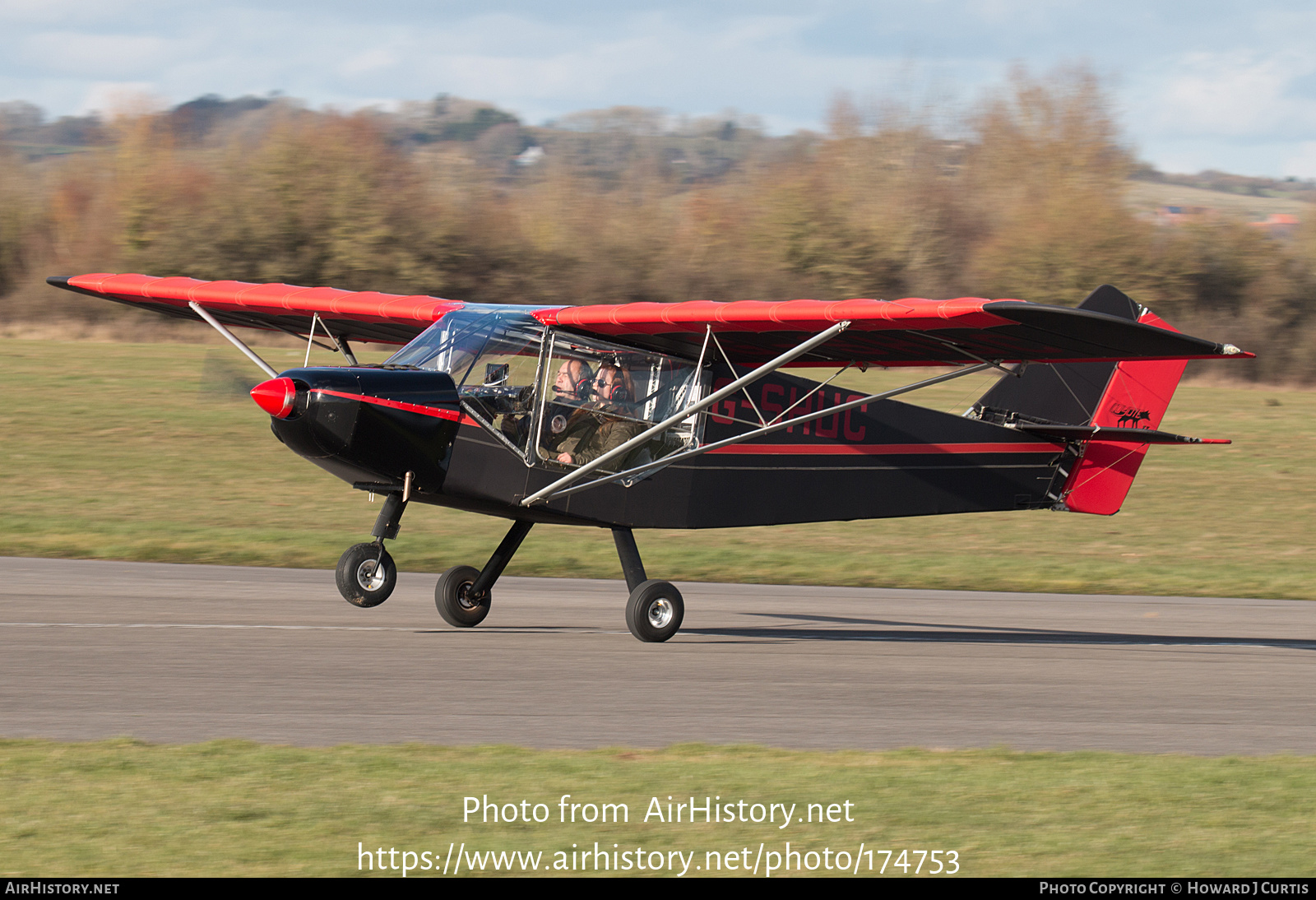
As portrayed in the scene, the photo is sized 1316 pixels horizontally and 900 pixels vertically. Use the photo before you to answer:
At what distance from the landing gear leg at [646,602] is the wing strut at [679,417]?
779 mm

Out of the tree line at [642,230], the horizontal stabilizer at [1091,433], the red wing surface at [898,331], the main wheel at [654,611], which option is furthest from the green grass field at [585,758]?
the tree line at [642,230]

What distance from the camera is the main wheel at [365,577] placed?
9445mm

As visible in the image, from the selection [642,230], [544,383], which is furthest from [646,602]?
[642,230]

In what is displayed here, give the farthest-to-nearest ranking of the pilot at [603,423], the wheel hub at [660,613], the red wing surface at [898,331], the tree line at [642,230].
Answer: the tree line at [642,230] → the wheel hub at [660,613] → the pilot at [603,423] → the red wing surface at [898,331]

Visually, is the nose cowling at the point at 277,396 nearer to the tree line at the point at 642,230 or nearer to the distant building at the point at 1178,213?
the tree line at the point at 642,230

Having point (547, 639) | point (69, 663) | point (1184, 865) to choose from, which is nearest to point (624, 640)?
point (547, 639)

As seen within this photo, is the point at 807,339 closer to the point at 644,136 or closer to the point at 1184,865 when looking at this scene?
the point at 1184,865

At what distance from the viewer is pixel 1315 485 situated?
2434 cm

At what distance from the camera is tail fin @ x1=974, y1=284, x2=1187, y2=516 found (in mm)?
12820

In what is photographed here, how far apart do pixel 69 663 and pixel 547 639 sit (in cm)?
358

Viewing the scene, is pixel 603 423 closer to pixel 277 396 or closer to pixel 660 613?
pixel 660 613

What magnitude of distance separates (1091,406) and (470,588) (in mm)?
6529

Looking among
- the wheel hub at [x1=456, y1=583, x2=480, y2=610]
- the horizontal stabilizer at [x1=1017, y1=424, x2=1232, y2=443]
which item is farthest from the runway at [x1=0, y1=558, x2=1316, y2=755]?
the horizontal stabilizer at [x1=1017, y1=424, x2=1232, y2=443]

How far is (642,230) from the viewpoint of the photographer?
38938 mm
